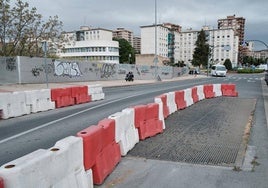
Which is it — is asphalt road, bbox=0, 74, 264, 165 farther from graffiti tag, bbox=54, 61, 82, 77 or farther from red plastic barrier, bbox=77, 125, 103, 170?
graffiti tag, bbox=54, 61, 82, 77

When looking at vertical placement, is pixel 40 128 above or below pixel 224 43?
below

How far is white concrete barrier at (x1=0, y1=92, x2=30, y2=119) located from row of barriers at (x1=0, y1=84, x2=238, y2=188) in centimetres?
526

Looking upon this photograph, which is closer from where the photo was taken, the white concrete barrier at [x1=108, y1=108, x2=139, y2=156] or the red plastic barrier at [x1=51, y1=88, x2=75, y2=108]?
the white concrete barrier at [x1=108, y1=108, x2=139, y2=156]

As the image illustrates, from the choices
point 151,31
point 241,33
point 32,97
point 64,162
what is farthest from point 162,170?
point 241,33

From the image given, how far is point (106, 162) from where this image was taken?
4855mm

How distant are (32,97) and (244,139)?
758 centimetres

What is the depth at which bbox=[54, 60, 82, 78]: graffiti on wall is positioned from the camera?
2747 cm

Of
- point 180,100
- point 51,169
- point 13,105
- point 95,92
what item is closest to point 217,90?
point 180,100

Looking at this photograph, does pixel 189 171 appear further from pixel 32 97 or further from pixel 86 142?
pixel 32 97

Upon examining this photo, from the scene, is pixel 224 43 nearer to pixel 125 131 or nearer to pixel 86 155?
pixel 125 131

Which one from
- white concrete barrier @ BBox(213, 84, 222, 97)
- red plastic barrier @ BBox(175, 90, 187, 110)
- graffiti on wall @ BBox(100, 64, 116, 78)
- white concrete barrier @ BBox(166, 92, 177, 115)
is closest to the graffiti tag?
graffiti on wall @ BBox(100, 64, 116, 78)

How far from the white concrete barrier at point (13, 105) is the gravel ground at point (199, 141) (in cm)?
517

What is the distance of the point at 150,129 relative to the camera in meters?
7.40

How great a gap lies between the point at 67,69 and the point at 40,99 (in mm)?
17652
